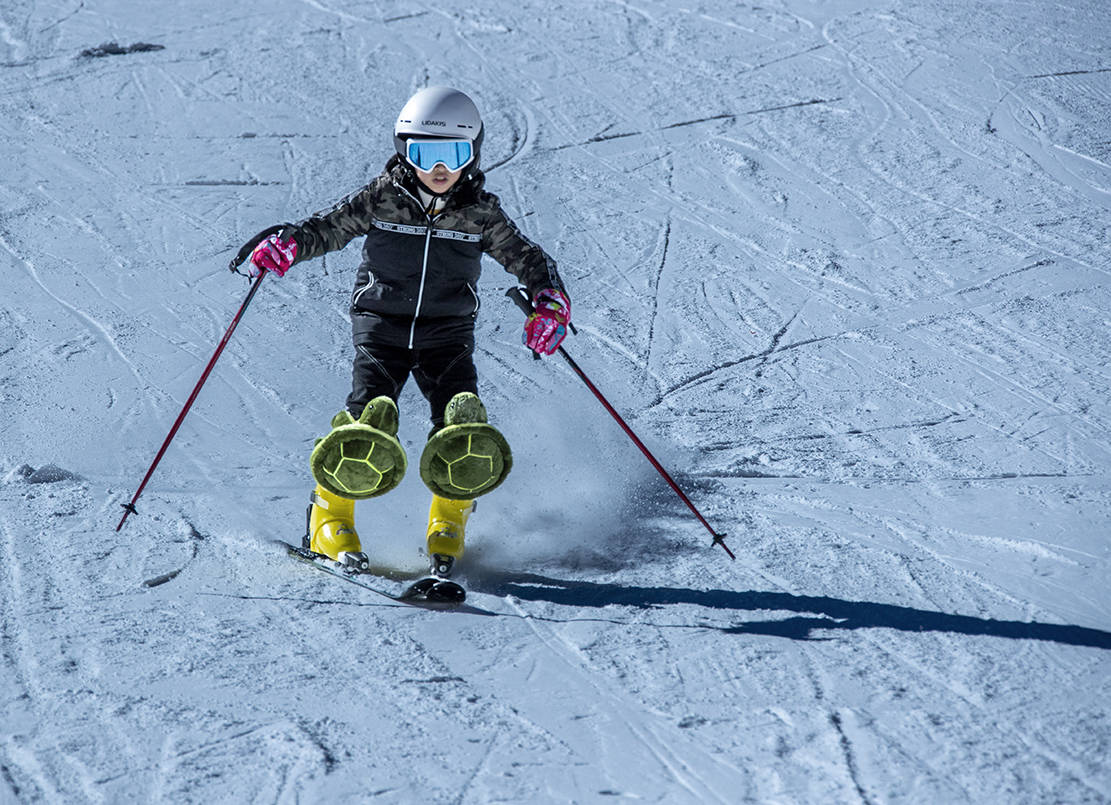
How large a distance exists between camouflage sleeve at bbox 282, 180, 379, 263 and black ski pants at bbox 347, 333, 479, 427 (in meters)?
0.39

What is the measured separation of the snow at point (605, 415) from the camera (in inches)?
137

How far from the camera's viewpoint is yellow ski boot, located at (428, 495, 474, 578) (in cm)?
444

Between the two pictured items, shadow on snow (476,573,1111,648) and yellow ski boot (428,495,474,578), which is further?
yellow ski boot (428,495,474,578)

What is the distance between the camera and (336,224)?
4520 mm

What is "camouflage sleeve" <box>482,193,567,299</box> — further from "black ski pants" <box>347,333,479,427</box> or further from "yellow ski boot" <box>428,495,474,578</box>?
"yellow ski boot" <box>428,495,474,578</box>

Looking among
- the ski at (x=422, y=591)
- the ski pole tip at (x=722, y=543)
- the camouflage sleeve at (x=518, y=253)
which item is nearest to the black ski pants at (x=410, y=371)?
the camouflage sleeve at (x=518, y=253)

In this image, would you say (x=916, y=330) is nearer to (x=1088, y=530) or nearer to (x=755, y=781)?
(x=1088, y=530)

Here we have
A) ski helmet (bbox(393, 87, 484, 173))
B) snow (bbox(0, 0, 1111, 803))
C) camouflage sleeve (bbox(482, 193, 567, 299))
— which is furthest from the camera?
camouflage sleeve (bbox(482, 193, 567, 299))

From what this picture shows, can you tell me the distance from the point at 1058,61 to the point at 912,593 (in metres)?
7.45

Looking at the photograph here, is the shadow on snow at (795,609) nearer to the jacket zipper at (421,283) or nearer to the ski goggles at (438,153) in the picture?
the jacket zipper at (421,283)

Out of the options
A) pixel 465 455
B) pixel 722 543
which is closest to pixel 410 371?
pixel 465 455

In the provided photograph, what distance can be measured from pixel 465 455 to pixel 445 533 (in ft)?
1.43

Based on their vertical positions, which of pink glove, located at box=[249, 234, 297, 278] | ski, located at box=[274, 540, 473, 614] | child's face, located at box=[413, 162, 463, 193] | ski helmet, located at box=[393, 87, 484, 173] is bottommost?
ski, located at box=[274, 540, 473, 614]

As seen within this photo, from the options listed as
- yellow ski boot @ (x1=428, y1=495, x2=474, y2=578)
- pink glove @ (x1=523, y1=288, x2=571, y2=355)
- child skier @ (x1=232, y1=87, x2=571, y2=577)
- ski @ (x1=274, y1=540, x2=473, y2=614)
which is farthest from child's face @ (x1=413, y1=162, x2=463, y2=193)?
ski @ (x1=274, y1=540, x2=473, y2=614)
